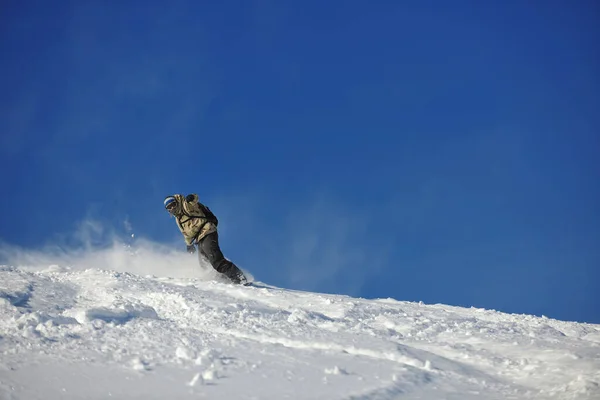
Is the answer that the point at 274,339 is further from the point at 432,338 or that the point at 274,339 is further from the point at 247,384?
the point at 432,338

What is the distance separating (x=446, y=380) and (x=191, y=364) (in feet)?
7.54

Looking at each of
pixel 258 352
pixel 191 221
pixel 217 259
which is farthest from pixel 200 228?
pixel 258 352

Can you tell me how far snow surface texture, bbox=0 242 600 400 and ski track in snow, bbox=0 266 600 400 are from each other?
14 millimetres

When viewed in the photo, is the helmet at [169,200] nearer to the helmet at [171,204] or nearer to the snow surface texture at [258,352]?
the helmet at [171,204]

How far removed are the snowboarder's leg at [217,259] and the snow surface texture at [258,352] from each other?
369cm

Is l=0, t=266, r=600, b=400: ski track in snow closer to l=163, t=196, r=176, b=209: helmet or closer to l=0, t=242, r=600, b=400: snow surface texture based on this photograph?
l=0, t=242, r=600, b=400: snow surface texture

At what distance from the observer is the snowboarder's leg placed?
11.2m

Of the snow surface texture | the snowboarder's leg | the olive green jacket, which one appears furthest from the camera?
the olive green jacket

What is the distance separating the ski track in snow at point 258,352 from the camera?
4.04 meters

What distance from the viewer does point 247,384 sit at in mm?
4078

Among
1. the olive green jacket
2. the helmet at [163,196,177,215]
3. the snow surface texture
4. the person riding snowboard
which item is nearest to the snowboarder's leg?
the person riding snowboard

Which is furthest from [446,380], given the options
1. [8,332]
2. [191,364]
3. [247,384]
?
[8,332]

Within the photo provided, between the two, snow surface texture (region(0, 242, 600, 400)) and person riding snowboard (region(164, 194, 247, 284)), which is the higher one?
person riding snowboard (region(164, 194, 247, 284))

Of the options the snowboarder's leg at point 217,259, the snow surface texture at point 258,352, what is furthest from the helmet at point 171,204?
the snow surface texture at point 258,352
